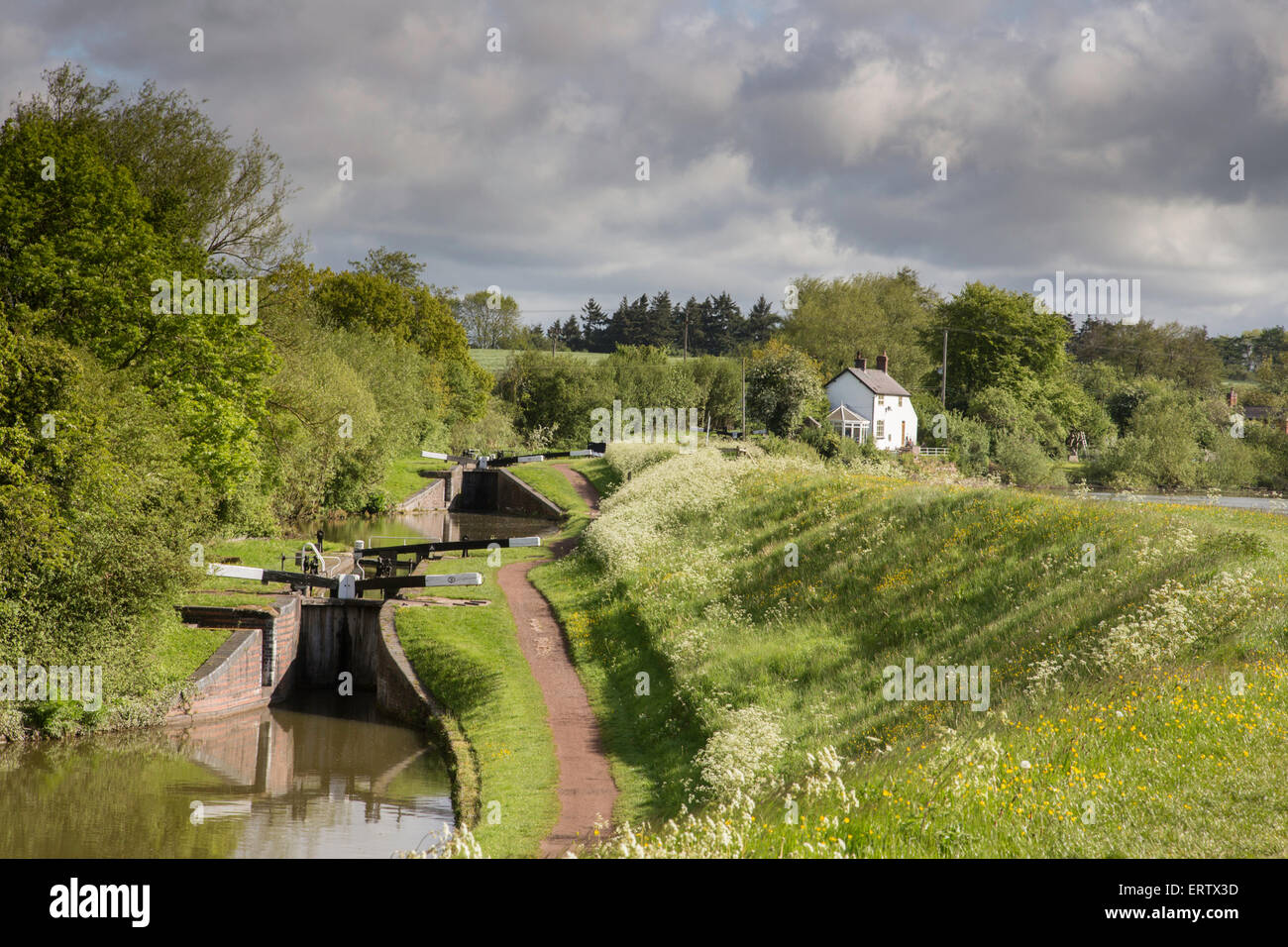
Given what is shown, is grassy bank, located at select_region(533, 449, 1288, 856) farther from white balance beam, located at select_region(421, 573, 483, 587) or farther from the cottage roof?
the cottage roof

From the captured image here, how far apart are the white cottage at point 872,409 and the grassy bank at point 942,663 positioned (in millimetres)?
39898

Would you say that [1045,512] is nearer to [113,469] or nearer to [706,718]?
[706,718]

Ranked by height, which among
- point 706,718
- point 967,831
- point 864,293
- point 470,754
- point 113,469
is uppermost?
point 864,293

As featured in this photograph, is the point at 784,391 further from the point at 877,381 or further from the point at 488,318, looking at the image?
the point at 488,318

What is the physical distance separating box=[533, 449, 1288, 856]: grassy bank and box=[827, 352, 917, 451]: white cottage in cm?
3990

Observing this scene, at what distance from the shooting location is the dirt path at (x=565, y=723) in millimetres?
15898

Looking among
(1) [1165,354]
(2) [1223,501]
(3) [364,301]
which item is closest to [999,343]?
(1) [1165,354]

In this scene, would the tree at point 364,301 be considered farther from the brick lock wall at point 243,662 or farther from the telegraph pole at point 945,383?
the brick lock wall at point 243,662

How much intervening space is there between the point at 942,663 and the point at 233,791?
1510 cm
